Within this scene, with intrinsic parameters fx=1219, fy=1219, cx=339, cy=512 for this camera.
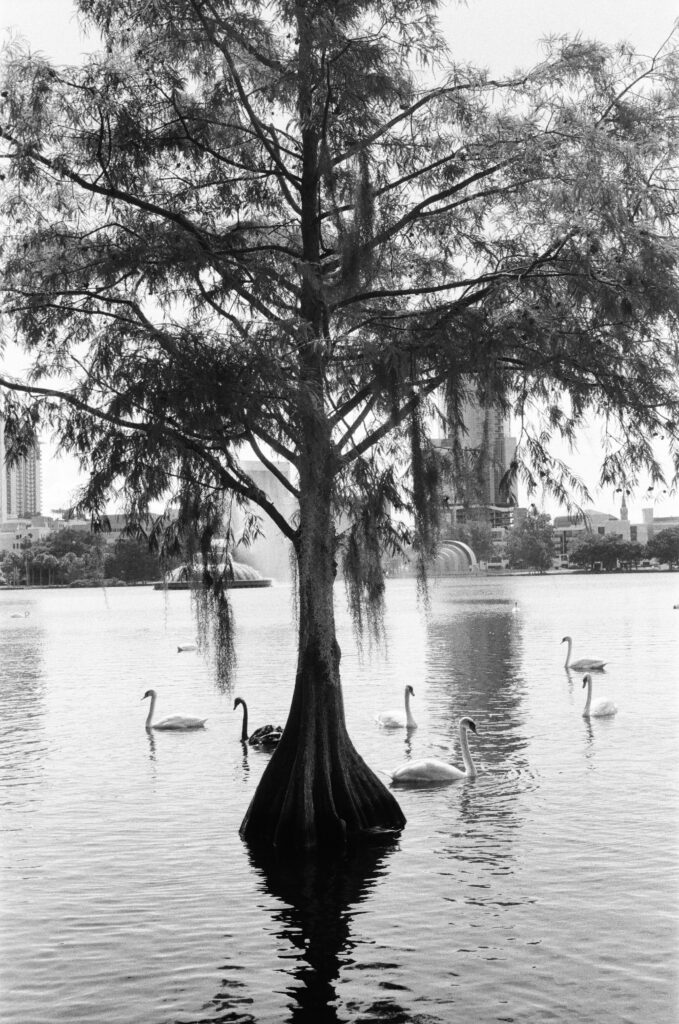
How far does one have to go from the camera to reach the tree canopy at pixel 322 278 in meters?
14.3

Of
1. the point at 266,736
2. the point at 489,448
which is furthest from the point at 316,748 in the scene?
the point at 266,736

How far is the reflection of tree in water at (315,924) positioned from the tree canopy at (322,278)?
41 cm

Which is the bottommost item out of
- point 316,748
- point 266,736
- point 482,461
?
point 266,736

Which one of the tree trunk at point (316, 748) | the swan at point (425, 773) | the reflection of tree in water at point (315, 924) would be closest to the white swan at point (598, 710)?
the swan at point (425, 773)

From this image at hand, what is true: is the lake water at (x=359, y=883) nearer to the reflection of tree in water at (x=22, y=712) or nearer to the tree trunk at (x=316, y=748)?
the reflection of tree in water at (x=22, y=712)

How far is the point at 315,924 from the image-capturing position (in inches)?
561

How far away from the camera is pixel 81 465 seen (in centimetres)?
1603

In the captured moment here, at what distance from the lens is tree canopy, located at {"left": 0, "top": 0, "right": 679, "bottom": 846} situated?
1427 cm

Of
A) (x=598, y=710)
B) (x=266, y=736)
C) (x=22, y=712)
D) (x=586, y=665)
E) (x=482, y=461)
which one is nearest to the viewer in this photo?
(x=482, y=461)

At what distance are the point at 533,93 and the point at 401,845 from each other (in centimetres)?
1039

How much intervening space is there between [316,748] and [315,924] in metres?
2.50

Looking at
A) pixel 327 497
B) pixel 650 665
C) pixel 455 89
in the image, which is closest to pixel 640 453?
pixel 327 497

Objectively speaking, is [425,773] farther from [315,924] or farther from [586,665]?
[586,665]

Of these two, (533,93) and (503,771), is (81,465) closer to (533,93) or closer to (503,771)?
(533,93)
